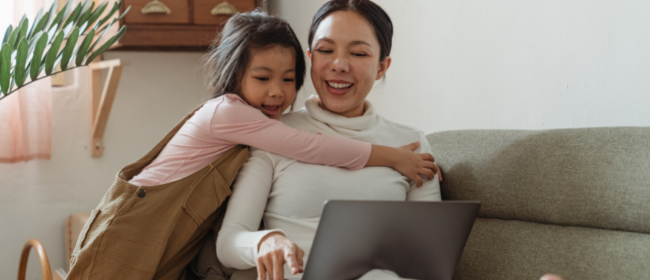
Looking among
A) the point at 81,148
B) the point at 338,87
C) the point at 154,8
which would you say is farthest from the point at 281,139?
the point at 81,148

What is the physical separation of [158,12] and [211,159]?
4.48 ft

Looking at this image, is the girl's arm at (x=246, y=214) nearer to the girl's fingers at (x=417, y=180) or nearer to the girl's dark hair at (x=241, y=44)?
the girl's dark hair at (x=241, y=44)

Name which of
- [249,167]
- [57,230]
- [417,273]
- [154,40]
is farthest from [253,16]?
[57,230]

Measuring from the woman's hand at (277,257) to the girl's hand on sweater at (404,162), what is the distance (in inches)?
15.0

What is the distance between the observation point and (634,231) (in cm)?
98

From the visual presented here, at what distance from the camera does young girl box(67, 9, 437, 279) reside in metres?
1.03

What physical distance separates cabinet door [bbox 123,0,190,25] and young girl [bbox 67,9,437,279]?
113 centimetres

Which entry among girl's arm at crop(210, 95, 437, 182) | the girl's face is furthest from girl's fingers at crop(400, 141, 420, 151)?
the girl's face

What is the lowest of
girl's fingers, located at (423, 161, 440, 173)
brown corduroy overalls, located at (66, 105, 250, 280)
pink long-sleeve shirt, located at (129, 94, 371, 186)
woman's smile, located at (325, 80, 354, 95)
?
brown corduroy overalls, located at (66, 105, 250, 280)

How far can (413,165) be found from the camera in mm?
1188

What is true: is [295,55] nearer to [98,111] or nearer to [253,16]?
[253,16]

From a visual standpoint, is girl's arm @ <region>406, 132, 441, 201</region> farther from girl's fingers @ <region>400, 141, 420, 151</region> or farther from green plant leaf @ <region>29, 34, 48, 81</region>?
green plant leaf @ <region>29, 34, 48, 81</region>

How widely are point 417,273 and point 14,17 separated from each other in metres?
2.08

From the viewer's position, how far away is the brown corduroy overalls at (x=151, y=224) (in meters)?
1.02
